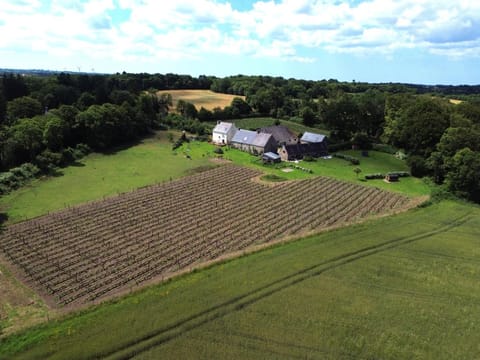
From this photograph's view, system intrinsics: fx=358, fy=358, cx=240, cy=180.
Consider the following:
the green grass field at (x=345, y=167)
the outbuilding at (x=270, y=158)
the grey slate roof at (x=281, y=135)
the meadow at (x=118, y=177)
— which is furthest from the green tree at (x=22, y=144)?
the grey slate roof at (x=281, y=135)

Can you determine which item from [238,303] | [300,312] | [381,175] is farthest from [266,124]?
[300,312]

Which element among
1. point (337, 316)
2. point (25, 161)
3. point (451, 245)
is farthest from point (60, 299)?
point (25, 161)

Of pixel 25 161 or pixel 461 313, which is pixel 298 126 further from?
pixel 461 313

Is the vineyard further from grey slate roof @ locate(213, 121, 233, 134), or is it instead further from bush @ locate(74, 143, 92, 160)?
grey slate roof @ locate(213, 121, 233, 134)

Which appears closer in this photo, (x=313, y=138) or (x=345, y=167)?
(x=345, y=167)

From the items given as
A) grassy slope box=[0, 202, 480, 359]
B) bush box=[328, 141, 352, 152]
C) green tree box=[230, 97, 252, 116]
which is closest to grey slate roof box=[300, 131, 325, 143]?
bush box=[328, 141, 352, 152]

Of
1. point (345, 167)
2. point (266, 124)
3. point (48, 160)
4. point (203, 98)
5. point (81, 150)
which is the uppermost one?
point (203, 98)

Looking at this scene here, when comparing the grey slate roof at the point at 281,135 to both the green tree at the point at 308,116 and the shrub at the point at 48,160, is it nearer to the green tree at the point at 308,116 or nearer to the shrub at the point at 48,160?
the green tree at the point at 308,116

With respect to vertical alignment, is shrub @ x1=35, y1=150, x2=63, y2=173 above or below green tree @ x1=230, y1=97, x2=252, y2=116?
below

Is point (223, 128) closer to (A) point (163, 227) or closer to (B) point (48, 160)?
(B) point (48, 160)
